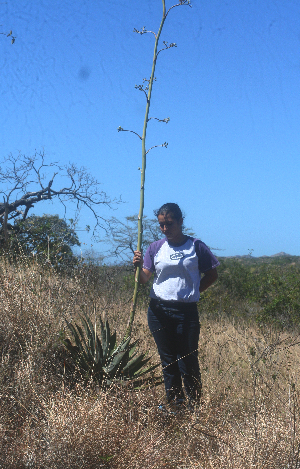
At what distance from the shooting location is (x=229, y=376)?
500 centimetres

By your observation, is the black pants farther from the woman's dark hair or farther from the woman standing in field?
the woman's dark hair

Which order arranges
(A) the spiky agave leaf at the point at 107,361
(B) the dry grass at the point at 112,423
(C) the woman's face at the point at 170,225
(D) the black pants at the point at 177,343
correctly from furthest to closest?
1. (A) the spiky agave leaf at the point at 107,361
2. (C) the woman's face at the point at 170,225
3. (D) the black pants at the point at 177,343
4. (B) the dry grass at the point at 112,423

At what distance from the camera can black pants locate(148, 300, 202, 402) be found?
3646 mm

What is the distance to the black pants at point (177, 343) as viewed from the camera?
12.0 ft

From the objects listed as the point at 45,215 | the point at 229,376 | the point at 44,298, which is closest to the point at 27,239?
the point at 45,215

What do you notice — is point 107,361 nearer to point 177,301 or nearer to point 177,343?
point 177,343

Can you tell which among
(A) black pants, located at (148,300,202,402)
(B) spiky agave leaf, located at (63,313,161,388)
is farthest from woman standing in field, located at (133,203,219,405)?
(B) spiky agave leaf, located at (63,313,161,388)

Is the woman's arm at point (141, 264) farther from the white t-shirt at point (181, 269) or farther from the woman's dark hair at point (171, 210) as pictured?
the woman's dark hair at point (171, 210)

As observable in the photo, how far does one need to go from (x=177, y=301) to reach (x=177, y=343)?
364 mm

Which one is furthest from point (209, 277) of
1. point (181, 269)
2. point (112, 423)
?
point (112, 423)

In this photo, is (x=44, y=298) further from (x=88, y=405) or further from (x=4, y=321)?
(x=88, y=405)

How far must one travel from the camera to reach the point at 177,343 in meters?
3.73

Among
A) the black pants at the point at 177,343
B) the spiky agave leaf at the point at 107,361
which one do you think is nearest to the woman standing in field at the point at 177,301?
the black pants at the point at 177,343

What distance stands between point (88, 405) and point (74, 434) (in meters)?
0.44
